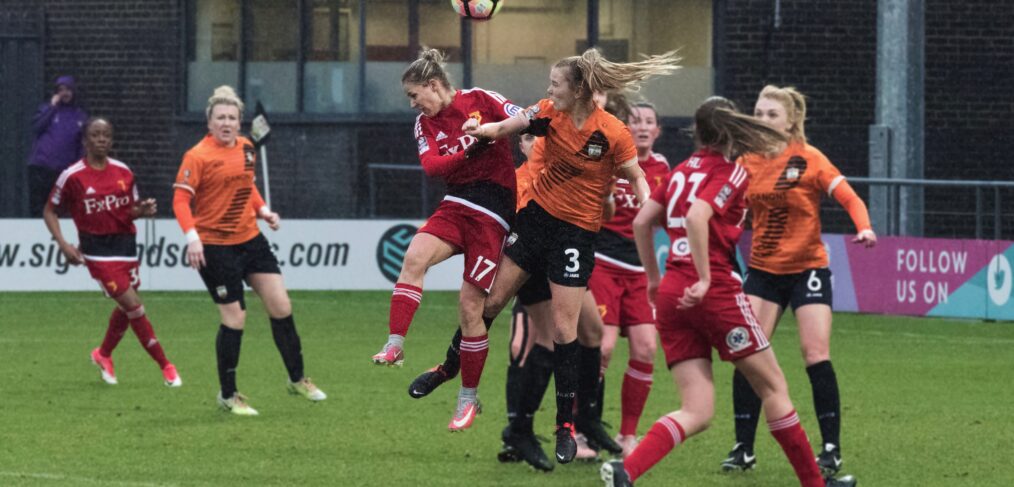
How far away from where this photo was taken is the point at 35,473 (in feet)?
31.8

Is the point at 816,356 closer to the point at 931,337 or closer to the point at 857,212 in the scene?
the point at 857,212

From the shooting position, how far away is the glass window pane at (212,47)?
25.8 meters

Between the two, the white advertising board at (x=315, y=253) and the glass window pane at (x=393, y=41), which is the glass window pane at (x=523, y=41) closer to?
the glass window pane at (x=393, y=41)

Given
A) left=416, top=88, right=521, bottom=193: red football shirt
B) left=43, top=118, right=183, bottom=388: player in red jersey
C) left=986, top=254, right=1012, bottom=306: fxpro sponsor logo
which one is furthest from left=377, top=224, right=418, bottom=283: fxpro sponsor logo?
left=416, top=88, right=521, bottom=193: red football shirt

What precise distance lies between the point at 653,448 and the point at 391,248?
1354 centimetres

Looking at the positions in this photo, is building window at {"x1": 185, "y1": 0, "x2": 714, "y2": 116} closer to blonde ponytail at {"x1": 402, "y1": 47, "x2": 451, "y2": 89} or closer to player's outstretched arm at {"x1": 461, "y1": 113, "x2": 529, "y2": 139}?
blonde ponytail at {"x1": 402, "y1": 47, "x2": 451, "y2": 89}

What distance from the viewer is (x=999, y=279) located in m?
18.3

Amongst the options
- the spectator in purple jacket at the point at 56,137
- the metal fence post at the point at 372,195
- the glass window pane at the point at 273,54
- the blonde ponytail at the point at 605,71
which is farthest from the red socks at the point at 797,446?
the glass window pane at the point at 273,54

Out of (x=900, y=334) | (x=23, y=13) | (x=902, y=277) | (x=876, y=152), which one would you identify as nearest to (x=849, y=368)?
(x=900, y=334)

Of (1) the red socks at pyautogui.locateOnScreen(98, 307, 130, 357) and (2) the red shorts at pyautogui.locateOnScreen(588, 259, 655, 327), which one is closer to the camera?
(2) the red shorts at pyautogui.locateOnScreen(588, 259, 655, 327)

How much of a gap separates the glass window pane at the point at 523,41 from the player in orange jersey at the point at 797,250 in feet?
52.3

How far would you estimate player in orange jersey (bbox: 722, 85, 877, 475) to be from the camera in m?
9.47

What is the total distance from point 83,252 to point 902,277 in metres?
9.08

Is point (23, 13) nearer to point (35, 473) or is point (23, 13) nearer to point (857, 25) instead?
point (857, 25)
